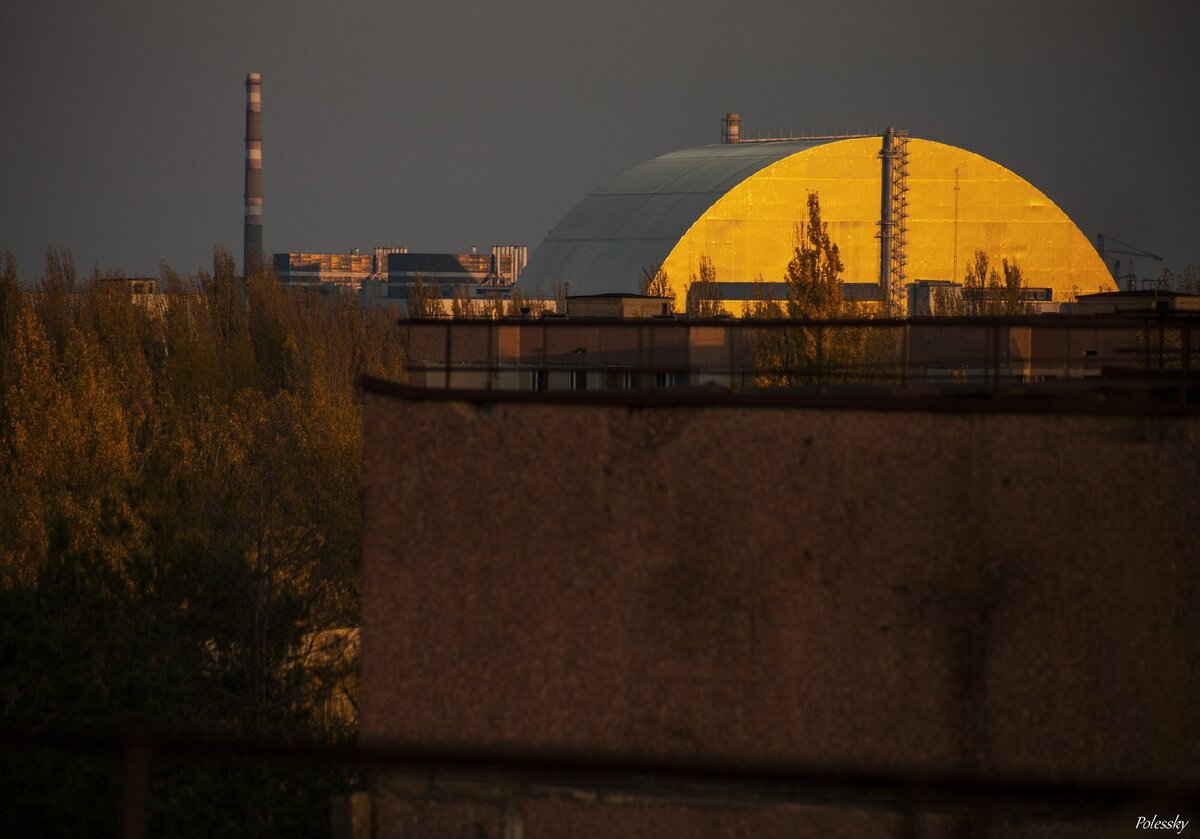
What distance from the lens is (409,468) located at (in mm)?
8227

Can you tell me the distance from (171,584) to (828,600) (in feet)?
43.6

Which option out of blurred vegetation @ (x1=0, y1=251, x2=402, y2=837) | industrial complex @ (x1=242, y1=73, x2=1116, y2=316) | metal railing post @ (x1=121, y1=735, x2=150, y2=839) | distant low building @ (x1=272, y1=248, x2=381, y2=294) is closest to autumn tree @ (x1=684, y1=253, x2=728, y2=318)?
blurred vegetation @ (x1=0, y1=251, x2=402, y2=837)

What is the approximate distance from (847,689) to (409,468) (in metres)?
2.41

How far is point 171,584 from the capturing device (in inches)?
765

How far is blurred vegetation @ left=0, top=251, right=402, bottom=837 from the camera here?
17.3m

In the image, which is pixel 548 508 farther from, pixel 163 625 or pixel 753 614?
pixel 163 625

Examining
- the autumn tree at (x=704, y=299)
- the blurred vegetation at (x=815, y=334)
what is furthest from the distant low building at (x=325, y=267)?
the blurred vegetation at (x=815, y=334)

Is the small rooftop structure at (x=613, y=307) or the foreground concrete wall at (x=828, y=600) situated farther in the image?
the small rooftop structure at (x=613, y=307)

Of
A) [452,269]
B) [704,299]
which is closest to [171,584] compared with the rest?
[704,299]

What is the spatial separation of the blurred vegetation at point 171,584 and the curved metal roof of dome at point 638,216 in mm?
25131

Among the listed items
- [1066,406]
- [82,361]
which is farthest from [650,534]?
[82,361]

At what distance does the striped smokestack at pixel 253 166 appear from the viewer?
8206 cm

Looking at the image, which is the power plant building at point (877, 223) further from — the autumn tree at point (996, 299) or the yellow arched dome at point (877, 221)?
the autumn tree at point (996, 299)

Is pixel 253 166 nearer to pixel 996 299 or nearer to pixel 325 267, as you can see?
pixel 325 267
